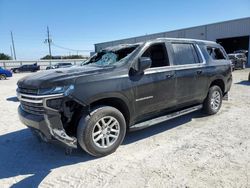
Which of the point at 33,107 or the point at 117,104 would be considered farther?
the point at 117,104

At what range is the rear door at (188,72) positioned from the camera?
15.8ft

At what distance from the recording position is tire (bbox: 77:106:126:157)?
348 centimetres

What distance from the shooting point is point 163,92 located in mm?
4492

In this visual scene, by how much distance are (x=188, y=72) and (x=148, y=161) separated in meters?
2.37

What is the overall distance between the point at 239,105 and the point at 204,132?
3.03m

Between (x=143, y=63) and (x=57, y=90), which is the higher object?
(x=143, y=63)

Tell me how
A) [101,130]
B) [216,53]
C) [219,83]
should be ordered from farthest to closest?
Answer: [216,53], [219,83], [101,130]

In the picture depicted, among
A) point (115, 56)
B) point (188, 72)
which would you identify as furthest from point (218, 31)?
point (115, 56)

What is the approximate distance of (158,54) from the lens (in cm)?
466

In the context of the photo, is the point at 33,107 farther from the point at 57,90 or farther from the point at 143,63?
the point at 143,63

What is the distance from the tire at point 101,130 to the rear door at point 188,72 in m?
1.66

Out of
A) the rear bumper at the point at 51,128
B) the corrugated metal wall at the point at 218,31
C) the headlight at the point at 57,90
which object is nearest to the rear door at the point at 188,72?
the headlight at the point at 57,90

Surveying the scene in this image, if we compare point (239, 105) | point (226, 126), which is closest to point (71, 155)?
point (226, 126)

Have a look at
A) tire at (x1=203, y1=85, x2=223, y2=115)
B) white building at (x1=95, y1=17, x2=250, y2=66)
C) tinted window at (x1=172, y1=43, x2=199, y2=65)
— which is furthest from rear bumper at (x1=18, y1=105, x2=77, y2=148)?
white building at (x1=95, y1=17, x2=250, y2=66)
